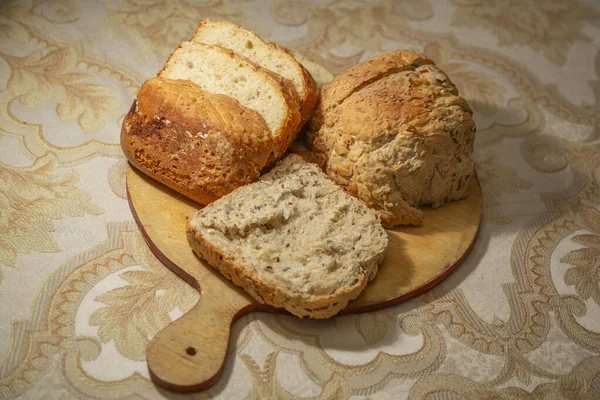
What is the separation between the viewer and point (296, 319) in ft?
7.00

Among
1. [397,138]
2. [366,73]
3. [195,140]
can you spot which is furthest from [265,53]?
[397,138]

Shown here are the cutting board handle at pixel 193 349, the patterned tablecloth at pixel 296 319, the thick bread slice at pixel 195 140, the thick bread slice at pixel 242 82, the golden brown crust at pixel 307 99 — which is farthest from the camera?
the golden brown crust at pixel 307 99

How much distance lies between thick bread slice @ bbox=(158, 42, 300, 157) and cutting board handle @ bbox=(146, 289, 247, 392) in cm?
73

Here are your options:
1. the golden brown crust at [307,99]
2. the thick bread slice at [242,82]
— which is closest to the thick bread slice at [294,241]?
the thick bread slice at [242,82]

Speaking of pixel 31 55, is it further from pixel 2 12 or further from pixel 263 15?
pixel 263 15

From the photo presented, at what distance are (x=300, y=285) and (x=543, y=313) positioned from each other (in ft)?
3.19

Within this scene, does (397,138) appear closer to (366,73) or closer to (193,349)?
(366,73)

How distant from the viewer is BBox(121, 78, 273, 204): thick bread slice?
7.55 ft

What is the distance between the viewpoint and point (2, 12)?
3311 millimetres

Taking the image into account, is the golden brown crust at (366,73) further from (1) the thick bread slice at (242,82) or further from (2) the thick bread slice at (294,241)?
(2) the thick bread slice at (294,241)

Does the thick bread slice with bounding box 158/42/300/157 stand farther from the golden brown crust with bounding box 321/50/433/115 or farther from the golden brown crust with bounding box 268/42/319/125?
the golden brown crust with bounding box 321/50/433/115

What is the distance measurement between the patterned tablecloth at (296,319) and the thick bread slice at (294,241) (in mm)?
160

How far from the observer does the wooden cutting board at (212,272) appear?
6.24 feet

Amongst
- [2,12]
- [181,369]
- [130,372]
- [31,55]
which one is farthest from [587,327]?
[2,12]
